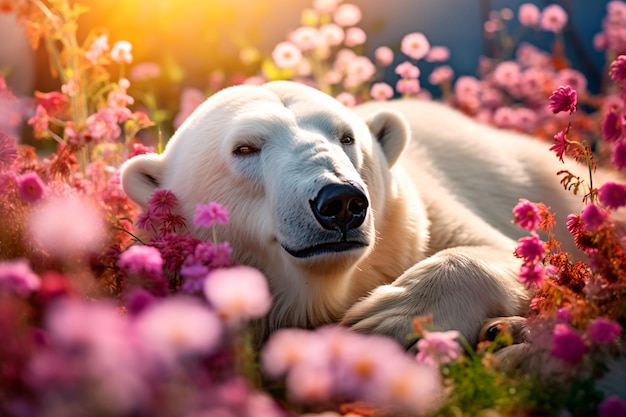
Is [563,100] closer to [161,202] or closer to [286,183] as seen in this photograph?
[286,183]

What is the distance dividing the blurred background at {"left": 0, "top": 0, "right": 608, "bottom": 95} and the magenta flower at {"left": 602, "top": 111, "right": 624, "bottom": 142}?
4.29 meters

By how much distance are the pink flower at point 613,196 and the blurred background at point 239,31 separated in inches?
173

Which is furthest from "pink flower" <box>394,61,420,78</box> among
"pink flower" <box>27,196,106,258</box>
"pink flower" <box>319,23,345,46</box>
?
"pink flower" <box>27,196,106,258</box>

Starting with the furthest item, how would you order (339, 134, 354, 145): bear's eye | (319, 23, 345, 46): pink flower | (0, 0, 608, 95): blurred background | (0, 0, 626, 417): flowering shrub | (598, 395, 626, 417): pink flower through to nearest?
(0, 0, 608, 95): blurred background
(319, 23, 345, 46): pink flower
(339, 134, 354, 145): bear's eye
(598, 395, 626, 417): pink flower
(0, 0, 626, 417): flowering shrub

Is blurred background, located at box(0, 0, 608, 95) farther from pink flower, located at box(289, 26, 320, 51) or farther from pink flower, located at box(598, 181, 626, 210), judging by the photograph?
pink flower, located at box(598, 181, 626, 210)

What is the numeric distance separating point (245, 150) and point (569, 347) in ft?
4.83

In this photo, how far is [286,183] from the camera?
269 cm

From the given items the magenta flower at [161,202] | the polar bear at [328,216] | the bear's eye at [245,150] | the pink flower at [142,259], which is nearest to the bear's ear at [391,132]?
the polar bear at [328,216]

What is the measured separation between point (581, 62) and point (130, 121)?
20.9 feet

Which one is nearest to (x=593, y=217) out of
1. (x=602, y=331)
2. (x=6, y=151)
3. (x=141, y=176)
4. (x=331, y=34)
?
(x=602, y=331)

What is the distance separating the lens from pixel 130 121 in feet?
12.9

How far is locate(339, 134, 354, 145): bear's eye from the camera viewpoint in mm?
3136

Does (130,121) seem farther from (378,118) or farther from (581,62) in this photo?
(581,62)

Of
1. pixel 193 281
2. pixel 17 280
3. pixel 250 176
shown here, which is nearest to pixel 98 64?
pixel 250 176
